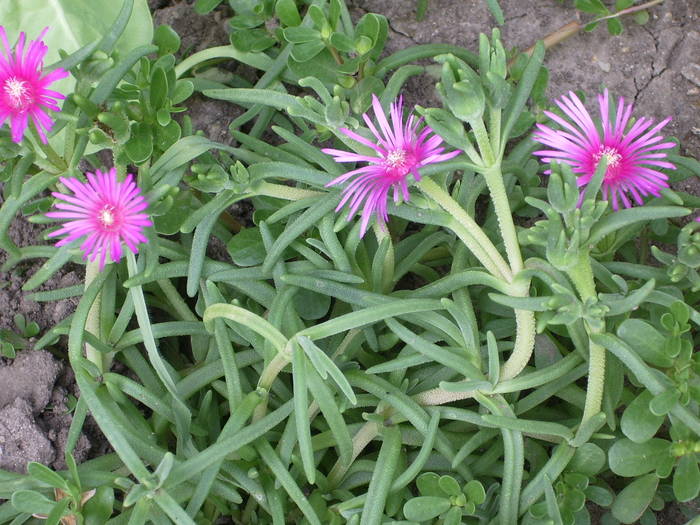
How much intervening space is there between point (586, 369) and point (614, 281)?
0.12m

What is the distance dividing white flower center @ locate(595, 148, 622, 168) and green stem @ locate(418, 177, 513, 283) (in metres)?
0.18

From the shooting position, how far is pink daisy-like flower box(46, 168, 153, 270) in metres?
0.92

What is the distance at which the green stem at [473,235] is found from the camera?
0.94 m

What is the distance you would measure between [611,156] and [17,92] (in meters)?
0.76

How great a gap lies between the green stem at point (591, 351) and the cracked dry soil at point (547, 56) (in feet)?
1.60

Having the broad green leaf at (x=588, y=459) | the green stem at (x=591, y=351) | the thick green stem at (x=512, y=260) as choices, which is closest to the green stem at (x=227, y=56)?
the thick green stem at (x=512, y=260)

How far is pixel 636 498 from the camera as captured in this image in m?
0.99

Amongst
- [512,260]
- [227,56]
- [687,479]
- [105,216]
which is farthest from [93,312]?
[687,479]

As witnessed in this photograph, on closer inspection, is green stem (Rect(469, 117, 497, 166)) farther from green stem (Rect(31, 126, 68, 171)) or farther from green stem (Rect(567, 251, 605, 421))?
green stem (Rect(31, 126, 68, 171))

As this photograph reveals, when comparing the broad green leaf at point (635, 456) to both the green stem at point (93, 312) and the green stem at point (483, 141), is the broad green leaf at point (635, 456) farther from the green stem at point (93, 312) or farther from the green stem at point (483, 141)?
the green stem at point (93, 312)

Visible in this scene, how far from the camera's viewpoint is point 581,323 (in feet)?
3.31

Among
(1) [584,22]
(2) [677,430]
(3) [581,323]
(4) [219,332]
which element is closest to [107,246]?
(4) [219,332]

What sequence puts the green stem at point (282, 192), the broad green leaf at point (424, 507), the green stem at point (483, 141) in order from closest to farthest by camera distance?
the green stem at point (483, 141) < the broad green leaf at point (424, 507) < the green stem at point (282, 192)

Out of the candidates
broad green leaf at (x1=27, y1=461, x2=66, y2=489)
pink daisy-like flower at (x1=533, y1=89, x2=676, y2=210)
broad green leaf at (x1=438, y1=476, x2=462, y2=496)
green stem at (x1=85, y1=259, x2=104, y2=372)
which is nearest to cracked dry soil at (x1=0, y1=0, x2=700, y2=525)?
green stem at (x1=85, y1=259, x2=104, y2=372)
